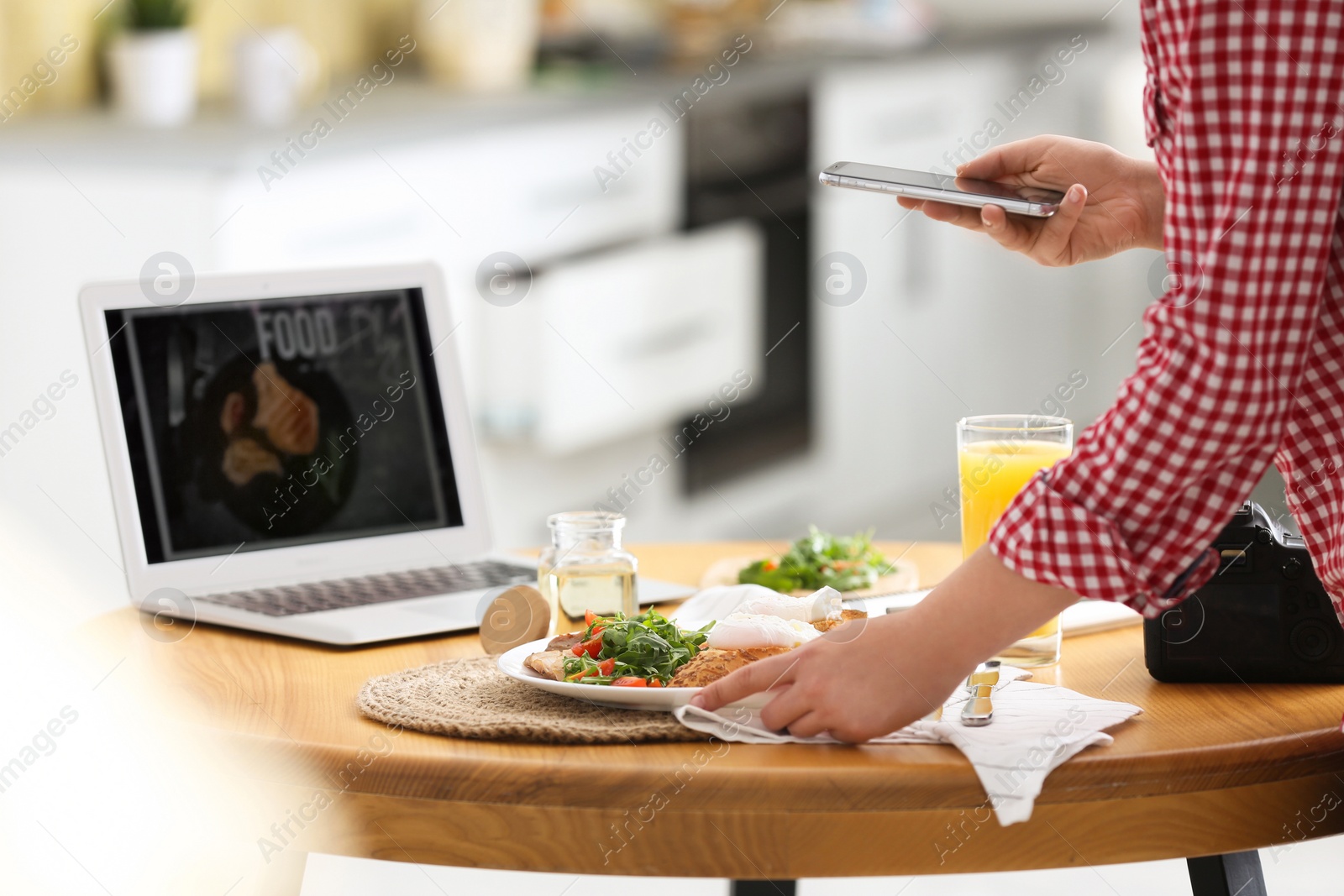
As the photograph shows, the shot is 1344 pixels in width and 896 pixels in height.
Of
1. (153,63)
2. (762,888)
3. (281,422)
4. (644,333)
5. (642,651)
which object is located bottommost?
(762,888)

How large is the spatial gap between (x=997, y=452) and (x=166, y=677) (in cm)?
61

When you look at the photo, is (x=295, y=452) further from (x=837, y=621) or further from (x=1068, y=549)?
(x=1068, y=549)

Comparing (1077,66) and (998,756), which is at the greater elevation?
(1077,66)

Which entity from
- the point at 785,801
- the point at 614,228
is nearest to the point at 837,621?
the point at 785,801

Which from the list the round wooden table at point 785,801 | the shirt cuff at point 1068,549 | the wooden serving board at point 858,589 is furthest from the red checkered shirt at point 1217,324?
the wooden serving board at point 858,589

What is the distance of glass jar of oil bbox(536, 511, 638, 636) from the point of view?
114 cm

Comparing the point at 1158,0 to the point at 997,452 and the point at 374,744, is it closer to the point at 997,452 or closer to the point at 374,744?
the point at 997,452

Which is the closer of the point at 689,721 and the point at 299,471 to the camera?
the point at 689,721

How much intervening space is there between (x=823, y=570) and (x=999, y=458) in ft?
0.91

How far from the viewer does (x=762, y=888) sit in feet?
4.49

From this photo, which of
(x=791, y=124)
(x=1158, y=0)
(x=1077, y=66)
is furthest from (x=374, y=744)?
(x=1077, y=66)

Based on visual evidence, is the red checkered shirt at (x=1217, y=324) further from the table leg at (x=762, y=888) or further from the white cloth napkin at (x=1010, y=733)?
the table leg at (x=762, y=888)

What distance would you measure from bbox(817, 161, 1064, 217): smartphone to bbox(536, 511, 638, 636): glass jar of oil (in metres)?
0.32

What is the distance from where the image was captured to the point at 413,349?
4.50ft
